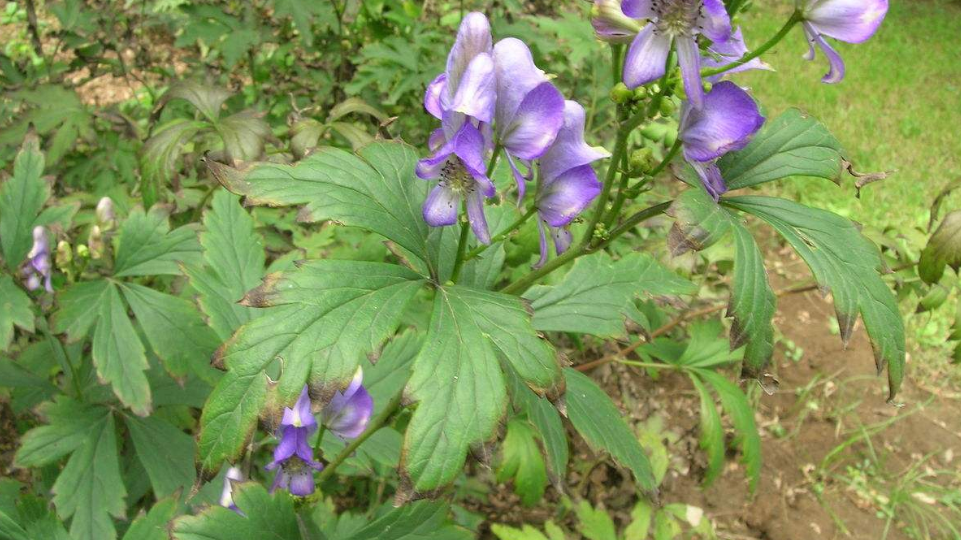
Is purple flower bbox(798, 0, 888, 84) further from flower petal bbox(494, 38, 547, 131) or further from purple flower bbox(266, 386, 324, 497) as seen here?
purple flower bbox(266, 386, 324, 497)

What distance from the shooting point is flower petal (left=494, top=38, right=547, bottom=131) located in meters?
0.95

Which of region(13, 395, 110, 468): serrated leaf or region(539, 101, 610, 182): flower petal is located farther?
region(13, 395, 110, 468): serrated leaf

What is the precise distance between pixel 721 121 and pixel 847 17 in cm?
21

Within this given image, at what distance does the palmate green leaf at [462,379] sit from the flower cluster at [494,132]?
11cm

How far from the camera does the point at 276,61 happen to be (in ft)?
9.82

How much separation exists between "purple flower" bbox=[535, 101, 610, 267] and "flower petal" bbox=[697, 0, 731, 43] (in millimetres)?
183

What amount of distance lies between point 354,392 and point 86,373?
841 mm

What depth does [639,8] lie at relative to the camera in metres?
0.90

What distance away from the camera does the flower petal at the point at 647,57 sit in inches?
36.1

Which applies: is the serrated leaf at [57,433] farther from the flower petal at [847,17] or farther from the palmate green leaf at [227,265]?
the flower petal at [847,17]

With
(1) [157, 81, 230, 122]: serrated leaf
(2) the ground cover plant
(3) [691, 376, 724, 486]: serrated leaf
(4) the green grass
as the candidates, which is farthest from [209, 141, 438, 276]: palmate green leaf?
(4) the green grass

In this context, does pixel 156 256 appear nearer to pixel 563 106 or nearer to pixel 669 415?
pixel 563 106

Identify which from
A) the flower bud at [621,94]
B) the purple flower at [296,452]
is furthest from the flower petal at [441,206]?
the purple flower at [296,452]

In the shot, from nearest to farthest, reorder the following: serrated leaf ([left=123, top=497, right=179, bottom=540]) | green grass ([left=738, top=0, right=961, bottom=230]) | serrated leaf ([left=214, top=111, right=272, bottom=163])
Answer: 1. serrated leaf ([left=123, top=497, right=179, bottom=540])
2. serrated leaf ([left=214, top=111, right=272, bottom=163])
3. green grass ([left=738, top=0, right=961, bottom=230])
